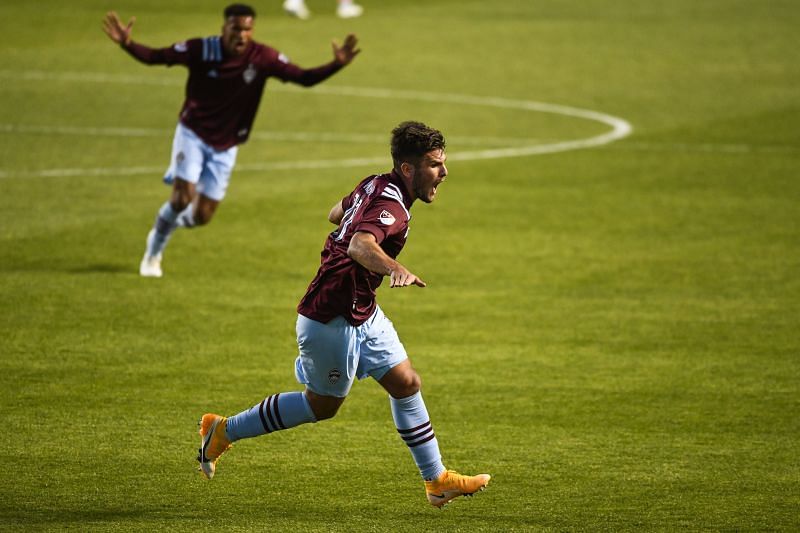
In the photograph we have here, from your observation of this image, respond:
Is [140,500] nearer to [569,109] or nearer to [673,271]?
[673,271]

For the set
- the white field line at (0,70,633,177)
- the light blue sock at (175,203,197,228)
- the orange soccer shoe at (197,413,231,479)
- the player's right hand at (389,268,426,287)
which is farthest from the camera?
the white field line at (0,70,633,177)

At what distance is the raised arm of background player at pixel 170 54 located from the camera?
511 inches

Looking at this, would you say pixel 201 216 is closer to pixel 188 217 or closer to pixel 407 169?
pixel 188 217

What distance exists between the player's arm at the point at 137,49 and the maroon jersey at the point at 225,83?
0.57ft

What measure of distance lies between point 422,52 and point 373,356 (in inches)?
847

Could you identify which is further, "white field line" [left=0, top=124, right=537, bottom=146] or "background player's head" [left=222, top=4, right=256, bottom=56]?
"white field line" [left=0, top=124, right=537, bottom=146]

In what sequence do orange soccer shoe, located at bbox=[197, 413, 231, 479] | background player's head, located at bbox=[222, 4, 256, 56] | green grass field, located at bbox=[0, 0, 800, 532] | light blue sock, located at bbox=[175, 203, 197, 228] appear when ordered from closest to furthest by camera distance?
1. orange soccer shoe, located at bbox=[197, 413, 231, 479]
2. green grass field, located at bbox=[0, 0, 800, 532]
3. background player's head, located at bbox=[222, 4, 256, 56]
4. light blue sock, located at bbox=[175, 203, 197, 228]

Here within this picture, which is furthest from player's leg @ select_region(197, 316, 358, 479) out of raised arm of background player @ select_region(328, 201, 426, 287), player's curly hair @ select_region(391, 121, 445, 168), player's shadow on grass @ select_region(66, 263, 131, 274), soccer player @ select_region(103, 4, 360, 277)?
player's shadow on grass @ select_region(66, 263, 131, 274)

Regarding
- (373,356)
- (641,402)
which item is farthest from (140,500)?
(641,402)

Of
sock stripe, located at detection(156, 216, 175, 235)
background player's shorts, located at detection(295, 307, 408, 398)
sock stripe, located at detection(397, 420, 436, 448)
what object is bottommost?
sock stripe, located at detection(156, 216, 175, 235)

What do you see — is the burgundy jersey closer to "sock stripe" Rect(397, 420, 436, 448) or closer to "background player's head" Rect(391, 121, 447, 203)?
"background player's head" Rect(391, 121, 447, 203)

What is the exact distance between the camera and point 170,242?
48.3 ft

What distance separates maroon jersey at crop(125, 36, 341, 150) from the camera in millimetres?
13383

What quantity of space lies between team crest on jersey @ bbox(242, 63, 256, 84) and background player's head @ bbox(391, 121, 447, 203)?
20.4 feet
